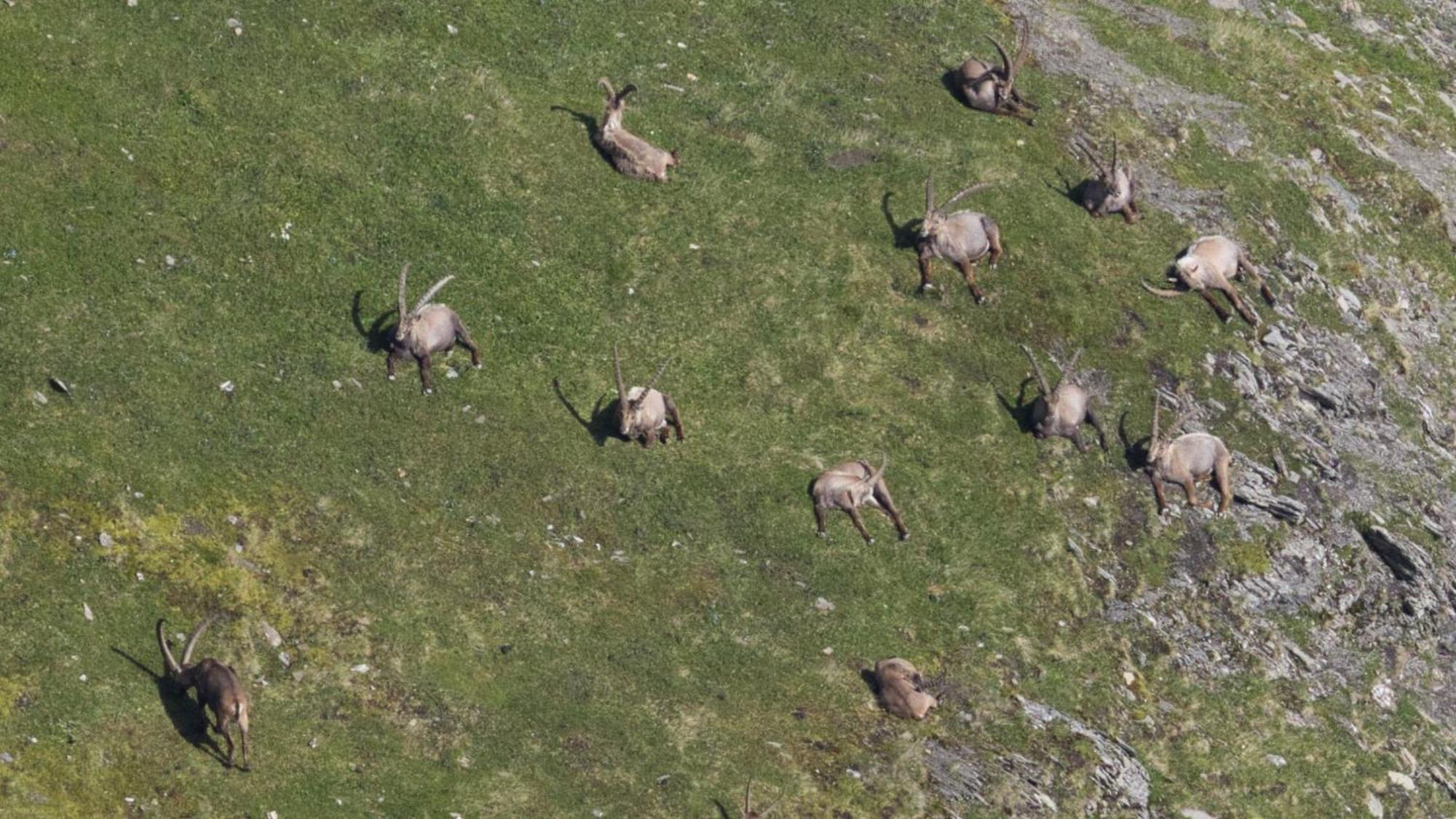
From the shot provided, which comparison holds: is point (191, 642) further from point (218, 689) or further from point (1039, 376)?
point (1039, 376)

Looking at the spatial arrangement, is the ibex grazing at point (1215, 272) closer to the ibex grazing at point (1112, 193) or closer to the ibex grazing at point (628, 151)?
the ibex grazing at point (1112, 193)

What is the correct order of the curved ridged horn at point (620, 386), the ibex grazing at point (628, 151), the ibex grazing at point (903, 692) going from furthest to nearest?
the ibex grazing at point (628, 151), the curved ridged horn at point (620, 386), the ibex grazing at point (903, 692)

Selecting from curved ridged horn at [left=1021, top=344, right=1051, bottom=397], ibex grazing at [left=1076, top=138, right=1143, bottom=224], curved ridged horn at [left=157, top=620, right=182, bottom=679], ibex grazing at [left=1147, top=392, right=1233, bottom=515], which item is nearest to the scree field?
curved ridged horn at [left=157, top=620, right=182, bottom=679]

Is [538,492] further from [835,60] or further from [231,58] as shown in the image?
[835,60]

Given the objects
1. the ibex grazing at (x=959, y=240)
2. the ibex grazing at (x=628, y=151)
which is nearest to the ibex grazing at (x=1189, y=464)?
the ibex grazing at (x=959, y=240)

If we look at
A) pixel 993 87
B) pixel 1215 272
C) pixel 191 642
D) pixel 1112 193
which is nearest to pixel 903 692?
pixel 191 642
